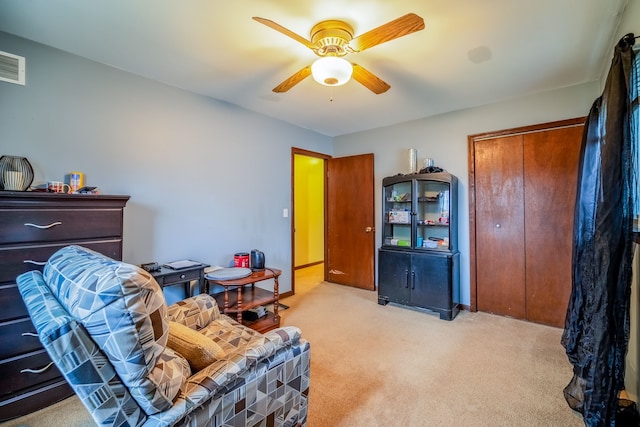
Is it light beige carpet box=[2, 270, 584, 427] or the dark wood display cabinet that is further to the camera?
the dark wood display cabinet

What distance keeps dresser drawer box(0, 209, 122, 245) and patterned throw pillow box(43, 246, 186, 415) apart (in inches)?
43.0

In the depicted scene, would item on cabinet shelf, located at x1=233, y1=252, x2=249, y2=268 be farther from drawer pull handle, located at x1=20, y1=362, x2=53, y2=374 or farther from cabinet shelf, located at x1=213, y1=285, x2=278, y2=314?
drawer pull handle, located at x1=20, y1=362, x2=53, y2=374

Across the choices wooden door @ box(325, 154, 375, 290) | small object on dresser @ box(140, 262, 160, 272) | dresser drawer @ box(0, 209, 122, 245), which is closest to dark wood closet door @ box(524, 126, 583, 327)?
wooden door @ box(325, 154, 375, 290)

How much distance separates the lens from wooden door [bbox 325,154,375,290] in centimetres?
435

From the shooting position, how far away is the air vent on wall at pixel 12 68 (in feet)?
6.39

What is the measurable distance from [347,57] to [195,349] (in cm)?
230

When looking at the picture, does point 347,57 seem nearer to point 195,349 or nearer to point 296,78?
point 296,78

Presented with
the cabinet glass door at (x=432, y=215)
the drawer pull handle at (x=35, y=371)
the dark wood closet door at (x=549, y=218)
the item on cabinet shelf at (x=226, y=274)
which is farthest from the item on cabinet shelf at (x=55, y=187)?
the dark wood closet door at (x=549, y=218)

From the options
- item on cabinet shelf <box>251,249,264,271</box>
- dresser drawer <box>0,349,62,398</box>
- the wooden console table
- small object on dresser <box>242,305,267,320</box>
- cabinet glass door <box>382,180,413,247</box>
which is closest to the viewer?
dresser drawer <box>0,349,62,398</box>

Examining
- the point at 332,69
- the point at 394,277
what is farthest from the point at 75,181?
the point at 394,277

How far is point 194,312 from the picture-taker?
1992mm

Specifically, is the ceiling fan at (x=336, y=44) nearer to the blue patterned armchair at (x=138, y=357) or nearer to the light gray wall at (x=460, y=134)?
the blue patterned armchair at (x=138, y=357)

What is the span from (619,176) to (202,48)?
2.66 m

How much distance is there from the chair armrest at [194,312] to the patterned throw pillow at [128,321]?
2.98 feet
